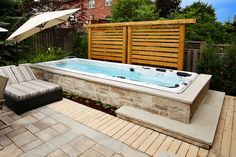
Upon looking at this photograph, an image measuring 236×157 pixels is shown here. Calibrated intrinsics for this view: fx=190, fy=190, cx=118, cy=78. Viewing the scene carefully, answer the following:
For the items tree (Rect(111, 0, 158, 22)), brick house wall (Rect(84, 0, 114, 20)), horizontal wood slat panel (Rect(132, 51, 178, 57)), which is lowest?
horizontal wood slat panel (Rect(132, 51, 178, 57))

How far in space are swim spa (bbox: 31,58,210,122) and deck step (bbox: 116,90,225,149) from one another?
0.45 feet

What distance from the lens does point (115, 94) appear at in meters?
4.38

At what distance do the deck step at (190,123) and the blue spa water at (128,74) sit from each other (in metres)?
0.95

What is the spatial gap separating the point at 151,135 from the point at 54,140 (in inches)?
64.5

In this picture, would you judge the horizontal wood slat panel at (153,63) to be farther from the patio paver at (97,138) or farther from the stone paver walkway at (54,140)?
the stone paver walkway at (54,140)

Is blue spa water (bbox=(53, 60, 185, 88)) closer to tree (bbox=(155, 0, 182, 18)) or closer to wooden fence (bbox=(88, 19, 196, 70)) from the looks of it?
wooden fence (bbox=(88, 19, 196, 70))

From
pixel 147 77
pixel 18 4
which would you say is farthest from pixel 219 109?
pixel 18 4

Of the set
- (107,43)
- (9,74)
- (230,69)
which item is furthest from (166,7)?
(9,74)

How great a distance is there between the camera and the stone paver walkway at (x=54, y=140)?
2.82 m

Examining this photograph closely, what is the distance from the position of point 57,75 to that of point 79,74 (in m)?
0.83

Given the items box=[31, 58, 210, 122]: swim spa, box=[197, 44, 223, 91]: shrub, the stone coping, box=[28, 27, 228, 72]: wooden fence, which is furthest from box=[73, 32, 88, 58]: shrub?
box=[197, 44, 223, 91]: shrub

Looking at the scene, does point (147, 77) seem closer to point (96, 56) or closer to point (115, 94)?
point (115, 94)

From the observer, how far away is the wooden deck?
288 centimetres

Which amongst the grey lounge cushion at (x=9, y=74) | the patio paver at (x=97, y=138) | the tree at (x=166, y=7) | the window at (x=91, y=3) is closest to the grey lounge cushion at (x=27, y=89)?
the grey lounge cushion at (x=9, y=74)
